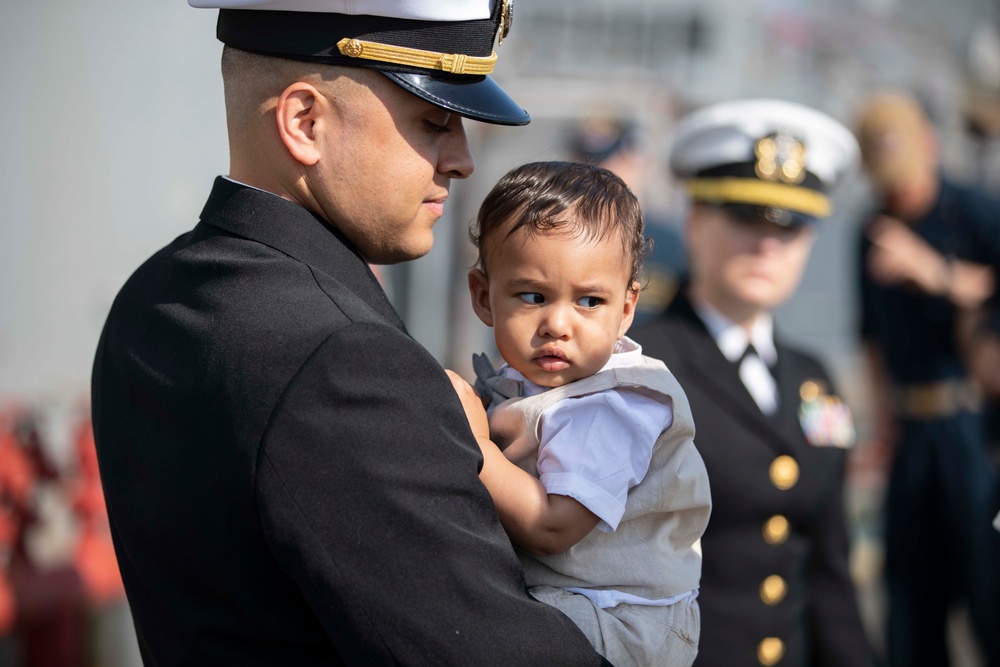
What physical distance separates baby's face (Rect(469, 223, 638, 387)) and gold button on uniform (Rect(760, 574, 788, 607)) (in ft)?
3.91

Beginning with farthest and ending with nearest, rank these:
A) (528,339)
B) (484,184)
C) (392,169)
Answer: (484,184), (528,339), (392,169)

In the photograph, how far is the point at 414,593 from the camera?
131 cm

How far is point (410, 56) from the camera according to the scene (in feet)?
4.95

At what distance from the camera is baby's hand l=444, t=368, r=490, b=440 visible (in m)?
1.60

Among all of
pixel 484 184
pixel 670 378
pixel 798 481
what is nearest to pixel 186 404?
pixel 670 378

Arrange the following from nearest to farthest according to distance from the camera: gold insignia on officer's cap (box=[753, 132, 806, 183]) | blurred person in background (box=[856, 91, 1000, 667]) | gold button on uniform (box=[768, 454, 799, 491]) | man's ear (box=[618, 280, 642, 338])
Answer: man's ear (box=[618, 280, 642, 338])
gold button on uniform (box=[768, 454, 799, 491])
gold insignia on officer's cap (box=[753, 132, 806, 183])
blurred person in background (box=[856, 91, 1000, 667])

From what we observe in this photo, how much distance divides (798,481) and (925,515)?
2.48 m

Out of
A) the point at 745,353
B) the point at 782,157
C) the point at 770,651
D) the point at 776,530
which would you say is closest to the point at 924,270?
the point at 782,157

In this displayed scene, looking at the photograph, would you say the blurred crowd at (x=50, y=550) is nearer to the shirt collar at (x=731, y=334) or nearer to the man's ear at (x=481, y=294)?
the shirt collar at (x=731, y=334)

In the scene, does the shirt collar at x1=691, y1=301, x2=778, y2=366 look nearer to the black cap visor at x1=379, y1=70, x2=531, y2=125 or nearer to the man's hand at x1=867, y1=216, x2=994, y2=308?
the black cap visor at x1=379, y1=70, x2=531, y2=125

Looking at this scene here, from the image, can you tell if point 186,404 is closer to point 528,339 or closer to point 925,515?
point 528,339

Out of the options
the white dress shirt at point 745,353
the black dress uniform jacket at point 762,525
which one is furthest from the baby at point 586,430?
the white dress shirt at point 745,353

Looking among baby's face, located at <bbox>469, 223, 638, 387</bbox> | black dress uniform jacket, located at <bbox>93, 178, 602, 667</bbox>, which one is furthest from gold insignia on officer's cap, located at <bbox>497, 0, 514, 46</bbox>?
black dress uniform jacket, located at <bbox>93, 178, 602, 667</bbox>

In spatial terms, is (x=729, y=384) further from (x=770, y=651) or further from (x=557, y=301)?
(x=557, y=301)
